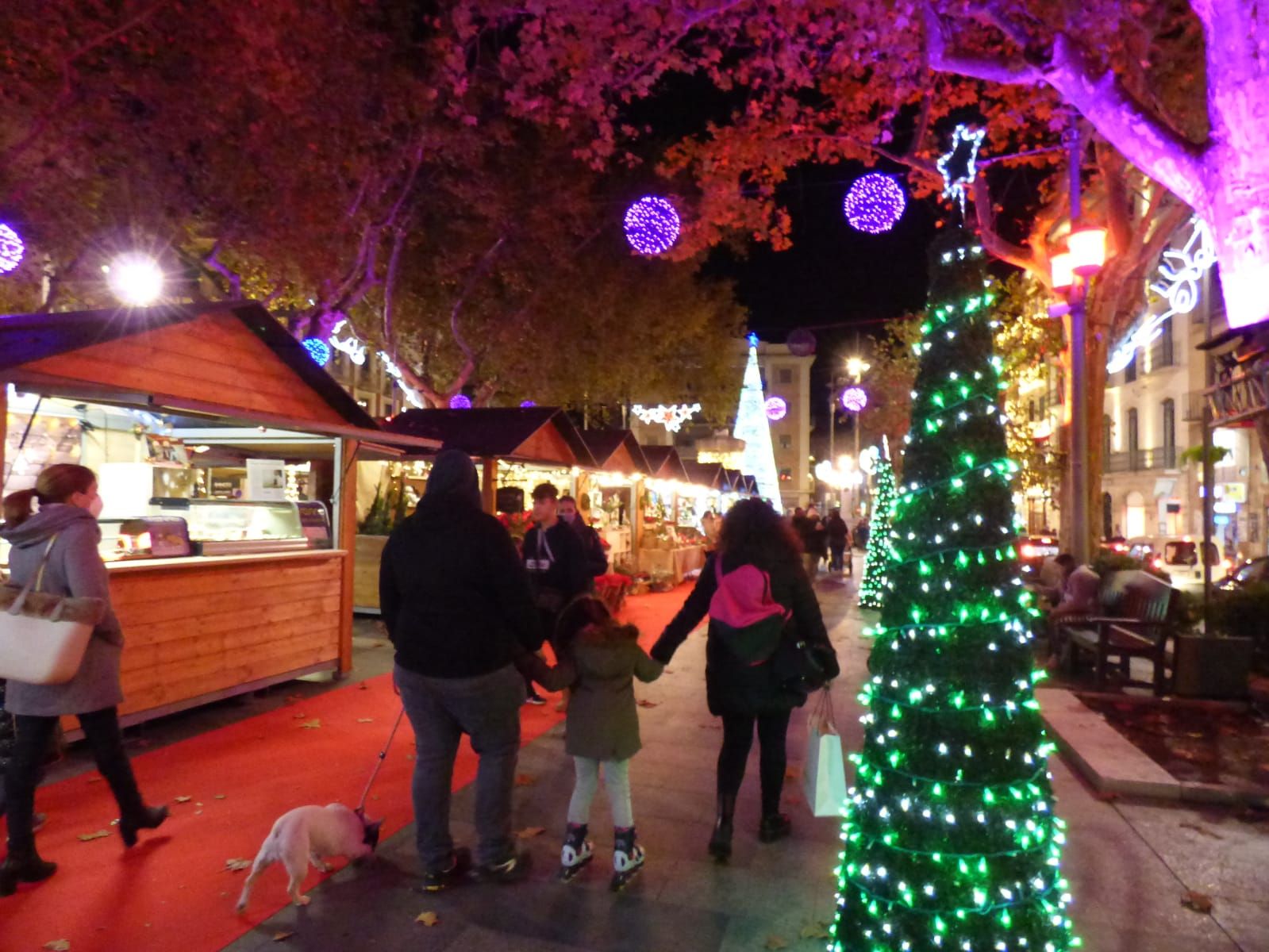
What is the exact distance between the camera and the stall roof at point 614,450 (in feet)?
→ 50.6

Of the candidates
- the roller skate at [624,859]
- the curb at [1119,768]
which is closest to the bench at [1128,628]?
the curb at [1119,768]

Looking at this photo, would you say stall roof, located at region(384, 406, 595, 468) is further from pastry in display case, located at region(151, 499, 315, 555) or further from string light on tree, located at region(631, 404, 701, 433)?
string light on tree, located at region(631, 404, 701, 433)

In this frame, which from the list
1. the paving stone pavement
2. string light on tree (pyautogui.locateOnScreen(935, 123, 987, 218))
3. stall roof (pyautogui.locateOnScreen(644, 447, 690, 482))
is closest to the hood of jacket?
the paving stone pavement

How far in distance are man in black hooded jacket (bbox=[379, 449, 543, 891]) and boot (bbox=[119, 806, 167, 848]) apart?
59.3 inches

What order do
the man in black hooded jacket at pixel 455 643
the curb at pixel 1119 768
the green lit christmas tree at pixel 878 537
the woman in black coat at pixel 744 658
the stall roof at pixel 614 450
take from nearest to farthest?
the man in black hooded jacket at pixel 455 643 → the woman in black coat at pixel 744 658 → the curb at pixel 1119 768 → the green lit christmas tree at pixel 878 537 → the stall roof at pixel 614 450

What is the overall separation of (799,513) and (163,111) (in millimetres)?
14859

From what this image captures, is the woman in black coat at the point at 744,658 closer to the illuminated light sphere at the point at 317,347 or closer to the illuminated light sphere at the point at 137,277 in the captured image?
the illuminated light sphere at the point at 137,277

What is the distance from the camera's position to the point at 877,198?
9.91 meters

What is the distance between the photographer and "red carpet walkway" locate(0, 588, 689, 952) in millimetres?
3545

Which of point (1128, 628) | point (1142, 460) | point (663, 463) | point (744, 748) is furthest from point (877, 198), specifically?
point (1142, 460)

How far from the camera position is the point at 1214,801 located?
5246 millimetres

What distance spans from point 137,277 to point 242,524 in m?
5.43

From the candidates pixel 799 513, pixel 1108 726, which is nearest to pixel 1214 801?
pixel 1108 726

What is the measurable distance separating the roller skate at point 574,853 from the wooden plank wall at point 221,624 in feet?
11.0
